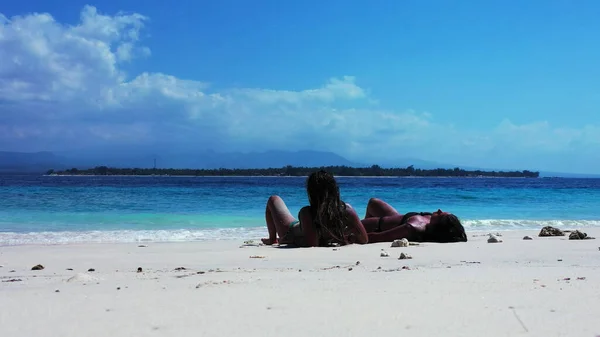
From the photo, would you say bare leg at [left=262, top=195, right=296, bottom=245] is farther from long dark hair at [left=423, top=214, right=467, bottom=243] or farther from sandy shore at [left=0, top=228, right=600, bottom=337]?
sandy shore at [left=0, top=228, right=600, bottom=337]

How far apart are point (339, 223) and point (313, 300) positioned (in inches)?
166

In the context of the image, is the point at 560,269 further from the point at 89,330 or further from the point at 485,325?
the point at 89,330

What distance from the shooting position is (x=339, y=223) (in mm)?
7320

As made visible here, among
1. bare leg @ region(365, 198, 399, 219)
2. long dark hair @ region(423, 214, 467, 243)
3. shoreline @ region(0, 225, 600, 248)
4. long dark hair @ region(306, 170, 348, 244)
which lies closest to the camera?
long dark hair @ region(306, 170, 348, 244)

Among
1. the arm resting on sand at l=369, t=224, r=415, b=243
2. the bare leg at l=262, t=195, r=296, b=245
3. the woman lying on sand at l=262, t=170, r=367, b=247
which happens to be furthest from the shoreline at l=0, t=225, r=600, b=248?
the arm resting on sand at l=369, t=224, r=415, b=243

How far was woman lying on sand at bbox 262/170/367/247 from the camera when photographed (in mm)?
7180

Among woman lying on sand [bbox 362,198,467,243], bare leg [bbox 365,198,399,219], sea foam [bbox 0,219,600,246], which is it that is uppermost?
bare leg [bbox 365,198,399,219]

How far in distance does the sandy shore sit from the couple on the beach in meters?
1.83

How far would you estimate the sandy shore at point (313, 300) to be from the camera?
258 centimetres

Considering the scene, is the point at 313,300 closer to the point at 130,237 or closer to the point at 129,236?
the point at 130,237

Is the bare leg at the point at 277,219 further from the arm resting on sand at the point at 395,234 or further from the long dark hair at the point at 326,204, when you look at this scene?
the arm resting on sand at the point at 395,234

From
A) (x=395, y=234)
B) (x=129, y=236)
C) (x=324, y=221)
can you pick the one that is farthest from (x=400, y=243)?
(x=129, y=236)

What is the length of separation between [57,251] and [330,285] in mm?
5239

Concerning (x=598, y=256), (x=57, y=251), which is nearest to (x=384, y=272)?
(x=598, y=256)
